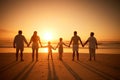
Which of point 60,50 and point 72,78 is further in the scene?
point 60,50

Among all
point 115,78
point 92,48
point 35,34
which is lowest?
point 115,78

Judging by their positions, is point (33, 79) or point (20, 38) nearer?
point (33, 79)

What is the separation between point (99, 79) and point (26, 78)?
10.5ft

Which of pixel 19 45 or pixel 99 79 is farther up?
pixel 19 45

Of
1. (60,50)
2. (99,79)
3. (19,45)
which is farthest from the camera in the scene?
(60,50)

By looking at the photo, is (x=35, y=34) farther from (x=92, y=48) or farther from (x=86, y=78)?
(x=86, y=78)

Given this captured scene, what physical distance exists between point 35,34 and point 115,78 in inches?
371

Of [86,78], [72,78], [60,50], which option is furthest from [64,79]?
[60,50]

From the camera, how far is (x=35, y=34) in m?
16.9

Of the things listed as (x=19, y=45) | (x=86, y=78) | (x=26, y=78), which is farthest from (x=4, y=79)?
(x=19, y=45)

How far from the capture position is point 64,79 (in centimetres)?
875

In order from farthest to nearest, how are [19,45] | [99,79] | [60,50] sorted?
[60,50] < [19,45] < [99,79]

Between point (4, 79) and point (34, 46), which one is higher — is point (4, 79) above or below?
below

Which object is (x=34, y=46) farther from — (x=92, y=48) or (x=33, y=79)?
(x=33, y=79)
